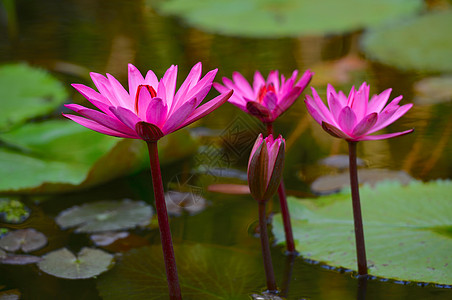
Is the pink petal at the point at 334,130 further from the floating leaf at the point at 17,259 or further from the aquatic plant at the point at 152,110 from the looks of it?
the floating leaf at the point at 17,259

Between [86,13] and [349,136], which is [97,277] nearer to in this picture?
[349,136]

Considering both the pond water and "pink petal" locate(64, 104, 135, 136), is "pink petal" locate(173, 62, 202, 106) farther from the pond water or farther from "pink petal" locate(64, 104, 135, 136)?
the pond water

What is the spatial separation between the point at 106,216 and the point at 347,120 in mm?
A: 714

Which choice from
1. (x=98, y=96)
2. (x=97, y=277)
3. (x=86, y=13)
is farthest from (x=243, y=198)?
(x=86, y=13)

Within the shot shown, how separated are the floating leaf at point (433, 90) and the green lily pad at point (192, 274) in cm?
123

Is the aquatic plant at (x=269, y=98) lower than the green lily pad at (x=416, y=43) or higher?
lower

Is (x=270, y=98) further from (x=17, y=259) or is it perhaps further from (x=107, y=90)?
(x=17, y=259)

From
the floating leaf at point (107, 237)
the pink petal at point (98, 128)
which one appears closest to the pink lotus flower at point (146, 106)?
the pink petal at point (98, 128)

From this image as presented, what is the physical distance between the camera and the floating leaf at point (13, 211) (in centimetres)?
128

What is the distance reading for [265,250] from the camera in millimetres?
862

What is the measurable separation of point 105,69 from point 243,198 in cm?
133

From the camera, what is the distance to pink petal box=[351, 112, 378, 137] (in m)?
0.81

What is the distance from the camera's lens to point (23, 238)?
1.18 meters

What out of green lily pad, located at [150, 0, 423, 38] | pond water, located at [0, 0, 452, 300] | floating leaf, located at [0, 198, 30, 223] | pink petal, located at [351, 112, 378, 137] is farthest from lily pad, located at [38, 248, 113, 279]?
green lily pad, located at [150, 0, 423, 38]
